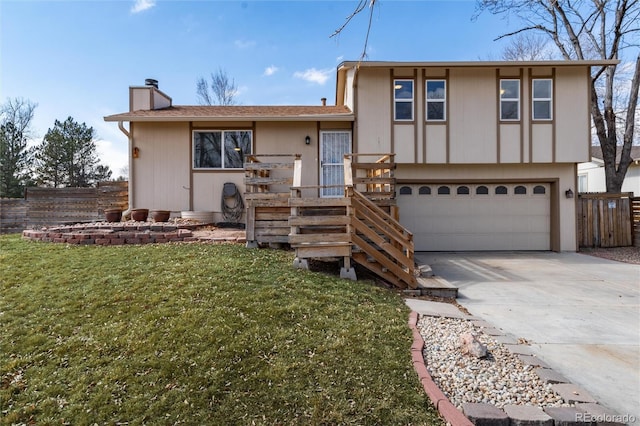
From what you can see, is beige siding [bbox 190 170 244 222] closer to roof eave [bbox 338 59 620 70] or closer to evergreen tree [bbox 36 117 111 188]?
roof eave [bbox 338 59 620 70]

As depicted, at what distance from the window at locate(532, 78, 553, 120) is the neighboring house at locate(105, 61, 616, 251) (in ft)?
0.09

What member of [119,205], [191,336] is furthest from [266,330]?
[119,205]

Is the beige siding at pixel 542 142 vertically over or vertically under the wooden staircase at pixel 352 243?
over

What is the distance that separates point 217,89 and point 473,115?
18676 mm

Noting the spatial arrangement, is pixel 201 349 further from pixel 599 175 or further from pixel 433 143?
pixel 599 175

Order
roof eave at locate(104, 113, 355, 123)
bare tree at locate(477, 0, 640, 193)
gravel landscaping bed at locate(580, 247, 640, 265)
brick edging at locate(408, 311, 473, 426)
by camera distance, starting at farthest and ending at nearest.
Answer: bare tree at locate(477, 0, 640, 193) < roof eave at locate(104, 113, 355, 123) < gravel landscaping bed at locate(580, 247, 640, 265) < brick edging at locate(408, 311, 473, 426)

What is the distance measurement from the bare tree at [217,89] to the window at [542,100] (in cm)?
1845

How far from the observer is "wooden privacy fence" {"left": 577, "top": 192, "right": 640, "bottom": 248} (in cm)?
988

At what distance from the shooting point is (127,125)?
376 inches

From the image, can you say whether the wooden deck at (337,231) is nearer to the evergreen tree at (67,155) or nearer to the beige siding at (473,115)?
the beige siding at (473,115)

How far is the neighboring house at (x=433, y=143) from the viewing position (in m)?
9.07

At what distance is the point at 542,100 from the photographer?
30.0ft

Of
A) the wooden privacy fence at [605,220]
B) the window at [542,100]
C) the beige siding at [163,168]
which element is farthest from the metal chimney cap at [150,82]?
the wooden privacy fence at [605,220]

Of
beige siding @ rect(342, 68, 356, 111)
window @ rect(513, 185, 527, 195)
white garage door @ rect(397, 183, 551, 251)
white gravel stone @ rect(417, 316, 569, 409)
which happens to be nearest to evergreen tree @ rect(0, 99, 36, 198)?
beige siding @ rect(342, 68, 356, 111)
